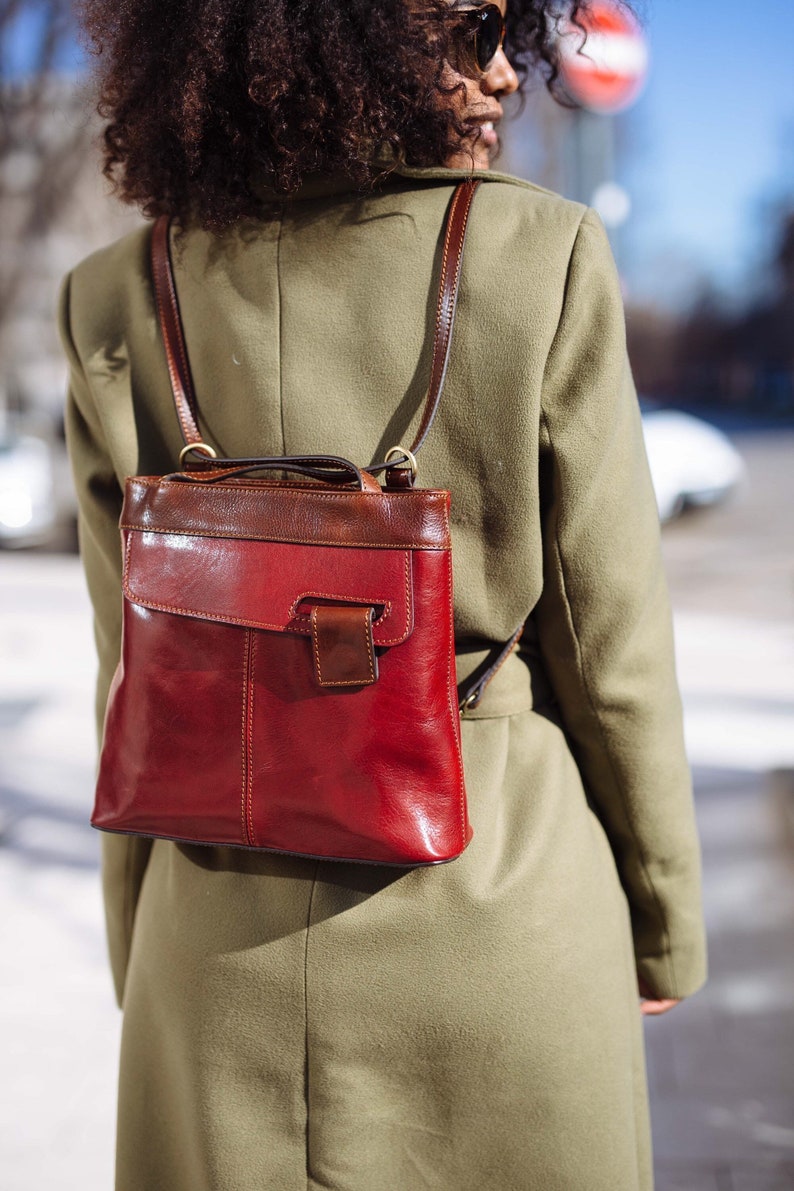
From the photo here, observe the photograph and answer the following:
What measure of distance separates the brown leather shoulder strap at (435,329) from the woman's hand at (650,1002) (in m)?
0.82

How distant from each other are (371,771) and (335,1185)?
0.48m

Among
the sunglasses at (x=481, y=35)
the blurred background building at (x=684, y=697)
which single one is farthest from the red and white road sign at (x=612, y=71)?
the sunglasses at (x=481, y=35)

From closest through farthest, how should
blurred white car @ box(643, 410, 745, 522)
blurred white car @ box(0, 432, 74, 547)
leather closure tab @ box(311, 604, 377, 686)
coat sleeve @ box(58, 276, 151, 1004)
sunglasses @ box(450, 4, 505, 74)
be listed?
leather closure tab @ box(311, 604, 377, 686), sunglasses @ box(450, 4, 505, 74), coat sleeve @ box(58, 276, 151, 1004), blurred white car @ box(643, 410, 745, 522), blurred white car @ box(0, 432, 74, 547)

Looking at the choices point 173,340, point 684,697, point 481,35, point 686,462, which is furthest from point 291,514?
point 686,462

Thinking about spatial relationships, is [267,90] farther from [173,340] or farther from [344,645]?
[344,645]

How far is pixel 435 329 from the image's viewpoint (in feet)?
3.44

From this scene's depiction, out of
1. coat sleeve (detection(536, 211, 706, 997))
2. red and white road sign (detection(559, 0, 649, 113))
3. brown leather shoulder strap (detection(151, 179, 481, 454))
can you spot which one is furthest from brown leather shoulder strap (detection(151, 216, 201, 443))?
red and white road sign (detection(559, 0, 649, 113))

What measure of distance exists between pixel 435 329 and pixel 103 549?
0.53 meters

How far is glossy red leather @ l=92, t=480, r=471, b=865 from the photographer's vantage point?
993 millimetres

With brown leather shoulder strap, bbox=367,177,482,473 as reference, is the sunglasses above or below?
above

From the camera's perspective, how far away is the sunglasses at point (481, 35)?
1088 mm

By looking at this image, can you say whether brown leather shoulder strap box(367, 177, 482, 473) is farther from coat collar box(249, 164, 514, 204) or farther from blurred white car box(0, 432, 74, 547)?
blurred white car box(0, 432, 74, 547)

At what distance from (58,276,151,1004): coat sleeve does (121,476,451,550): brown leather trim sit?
0.23m

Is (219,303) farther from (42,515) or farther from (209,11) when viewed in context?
(42,515)
